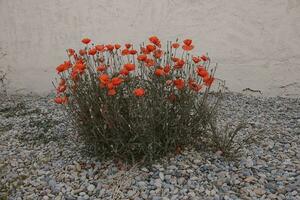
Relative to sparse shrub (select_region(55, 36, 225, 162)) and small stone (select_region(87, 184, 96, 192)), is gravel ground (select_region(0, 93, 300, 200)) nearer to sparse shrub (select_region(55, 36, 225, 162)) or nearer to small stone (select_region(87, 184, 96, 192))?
small stone (select_region(87, 184, 96, 192))

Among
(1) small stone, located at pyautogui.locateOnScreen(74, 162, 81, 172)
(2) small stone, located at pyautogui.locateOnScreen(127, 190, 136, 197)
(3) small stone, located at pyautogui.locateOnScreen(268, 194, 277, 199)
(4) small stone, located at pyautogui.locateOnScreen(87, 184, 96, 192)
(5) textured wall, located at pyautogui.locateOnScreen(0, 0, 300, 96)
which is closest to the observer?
(3) small stone, located at pyautogui.locateOnScreen(268, 194, 277, 199)

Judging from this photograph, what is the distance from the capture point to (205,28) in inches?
204

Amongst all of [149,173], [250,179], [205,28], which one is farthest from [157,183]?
[205,28]

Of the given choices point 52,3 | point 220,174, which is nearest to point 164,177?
point 220,174

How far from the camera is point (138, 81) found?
9.60 ft

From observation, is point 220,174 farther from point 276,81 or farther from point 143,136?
point 276,81

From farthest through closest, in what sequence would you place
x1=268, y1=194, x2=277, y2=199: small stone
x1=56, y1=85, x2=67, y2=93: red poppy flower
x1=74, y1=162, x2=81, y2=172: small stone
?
x1=74, y1=162, x2=81, y2=172: small stone < x1=56, y1=85, x2=67, y2=93: red poppy flower < x1=268, y1=194, x2=277, y2=199: small stone

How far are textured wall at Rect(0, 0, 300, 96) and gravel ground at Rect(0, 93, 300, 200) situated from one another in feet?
4.99

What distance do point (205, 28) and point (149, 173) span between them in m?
2.97

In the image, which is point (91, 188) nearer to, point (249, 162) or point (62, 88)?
point (62, 88)

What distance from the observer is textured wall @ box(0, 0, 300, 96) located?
502 centimetres

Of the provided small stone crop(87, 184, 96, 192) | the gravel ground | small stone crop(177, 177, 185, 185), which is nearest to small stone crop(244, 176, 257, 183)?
the gravel ground

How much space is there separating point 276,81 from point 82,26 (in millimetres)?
2824

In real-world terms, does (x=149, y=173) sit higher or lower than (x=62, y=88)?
lower
